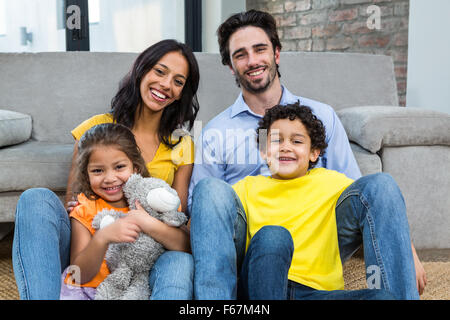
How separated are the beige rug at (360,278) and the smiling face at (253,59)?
70cm

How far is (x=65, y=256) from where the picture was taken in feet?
3.23

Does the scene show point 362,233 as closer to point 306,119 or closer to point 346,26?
point 306,119

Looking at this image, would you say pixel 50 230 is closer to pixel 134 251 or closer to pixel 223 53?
pixel 134 251

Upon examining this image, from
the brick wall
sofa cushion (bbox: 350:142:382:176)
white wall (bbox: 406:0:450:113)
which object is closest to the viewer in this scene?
sofa cushion (bbox: 350:142:382:176)

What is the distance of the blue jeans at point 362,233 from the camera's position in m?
0.84

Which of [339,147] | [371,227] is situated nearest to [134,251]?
[371,227]

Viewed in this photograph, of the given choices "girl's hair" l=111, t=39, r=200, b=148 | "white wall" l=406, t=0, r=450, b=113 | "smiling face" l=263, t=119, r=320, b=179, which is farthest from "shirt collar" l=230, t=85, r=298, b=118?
"white wall" l=406, t=0, r=450, b=113

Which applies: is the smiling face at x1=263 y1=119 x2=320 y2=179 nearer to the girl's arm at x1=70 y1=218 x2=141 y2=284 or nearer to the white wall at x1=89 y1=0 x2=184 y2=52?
the girl's arm at x1=70 y1=218 x2=141 y2=284

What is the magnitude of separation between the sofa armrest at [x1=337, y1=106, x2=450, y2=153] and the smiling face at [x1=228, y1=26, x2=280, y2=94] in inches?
15.0

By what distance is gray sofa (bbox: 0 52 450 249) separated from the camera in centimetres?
151

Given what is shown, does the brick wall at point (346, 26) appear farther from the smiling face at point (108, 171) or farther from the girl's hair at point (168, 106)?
the smiling face at point (108, 171)

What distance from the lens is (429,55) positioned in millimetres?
2443

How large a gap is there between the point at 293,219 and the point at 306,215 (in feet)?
0.11

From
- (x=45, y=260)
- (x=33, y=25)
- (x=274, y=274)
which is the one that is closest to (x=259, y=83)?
(x=274, y=274)
